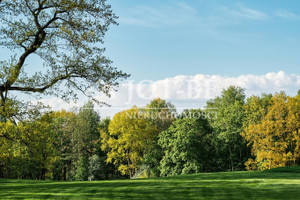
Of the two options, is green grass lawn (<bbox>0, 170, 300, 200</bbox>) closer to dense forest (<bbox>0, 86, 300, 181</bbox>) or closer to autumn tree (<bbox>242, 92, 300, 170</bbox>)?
dense forest (<bbox>0, 86, 300, 181</bbox>)

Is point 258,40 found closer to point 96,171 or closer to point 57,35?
point 96,171

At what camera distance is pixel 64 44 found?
15500 millimetres

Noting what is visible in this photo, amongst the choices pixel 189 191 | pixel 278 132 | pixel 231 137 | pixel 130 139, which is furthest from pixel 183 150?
pixel 189 191

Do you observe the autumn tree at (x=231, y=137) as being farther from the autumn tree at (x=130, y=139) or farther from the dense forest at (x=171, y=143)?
the autumn tree at (x=130, y=139)

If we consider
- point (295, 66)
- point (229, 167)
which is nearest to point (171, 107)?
point (229, 167)

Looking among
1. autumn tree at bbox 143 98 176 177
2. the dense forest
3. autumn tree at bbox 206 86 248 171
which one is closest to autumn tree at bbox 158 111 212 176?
the dense forest

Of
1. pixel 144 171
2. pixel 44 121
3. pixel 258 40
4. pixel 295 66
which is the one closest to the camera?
pixel 44 121

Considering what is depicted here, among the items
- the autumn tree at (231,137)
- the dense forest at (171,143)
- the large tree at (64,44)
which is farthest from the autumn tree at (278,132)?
the large tree at (64,44)

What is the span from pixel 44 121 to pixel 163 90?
47.3 meters

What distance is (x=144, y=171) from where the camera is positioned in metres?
43.4

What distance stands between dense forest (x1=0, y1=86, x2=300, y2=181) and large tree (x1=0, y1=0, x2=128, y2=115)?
21.5 metres

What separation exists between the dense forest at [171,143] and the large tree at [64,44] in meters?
21.5

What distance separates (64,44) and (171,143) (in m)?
29.6

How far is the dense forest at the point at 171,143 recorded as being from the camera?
3816 cm
